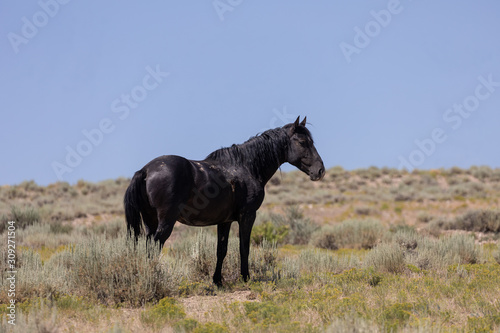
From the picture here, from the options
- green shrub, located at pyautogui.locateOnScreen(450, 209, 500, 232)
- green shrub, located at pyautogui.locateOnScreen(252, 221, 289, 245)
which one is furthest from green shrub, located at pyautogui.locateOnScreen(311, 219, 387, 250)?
green shrub, located at pyautogui.locateOnScreen(450, 209, 500, 232)

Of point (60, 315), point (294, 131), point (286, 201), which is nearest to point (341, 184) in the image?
point (286, 201)

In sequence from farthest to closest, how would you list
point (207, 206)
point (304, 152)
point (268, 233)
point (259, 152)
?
1. point (268, 233)
2. point (304, 152)
3. point (259, 152)
4. point (207, 206)

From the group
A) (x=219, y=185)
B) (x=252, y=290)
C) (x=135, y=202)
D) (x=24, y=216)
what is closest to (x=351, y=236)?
(x=252, y=290)

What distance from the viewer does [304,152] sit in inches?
297

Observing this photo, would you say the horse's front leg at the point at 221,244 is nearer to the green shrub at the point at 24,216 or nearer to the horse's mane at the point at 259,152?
the horse's mane at the point at 259,152

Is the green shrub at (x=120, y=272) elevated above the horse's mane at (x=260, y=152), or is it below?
below

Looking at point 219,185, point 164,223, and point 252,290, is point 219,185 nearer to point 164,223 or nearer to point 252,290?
point 164,223

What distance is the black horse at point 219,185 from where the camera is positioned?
6270 mm

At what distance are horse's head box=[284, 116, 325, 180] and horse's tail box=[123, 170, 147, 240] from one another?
96.9 inches

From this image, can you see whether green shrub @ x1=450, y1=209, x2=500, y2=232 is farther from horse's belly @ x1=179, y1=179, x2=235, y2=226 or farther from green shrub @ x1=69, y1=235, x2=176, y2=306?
green shrub @ x1=69, y1=235, x2=176, y2=306

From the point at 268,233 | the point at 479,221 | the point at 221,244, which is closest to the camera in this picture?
the point at 221,244

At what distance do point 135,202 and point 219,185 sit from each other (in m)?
1.20

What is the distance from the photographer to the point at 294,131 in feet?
24.9

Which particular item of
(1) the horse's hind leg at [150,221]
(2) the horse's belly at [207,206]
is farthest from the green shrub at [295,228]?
(1) the horse's hind leg at [150,221]
